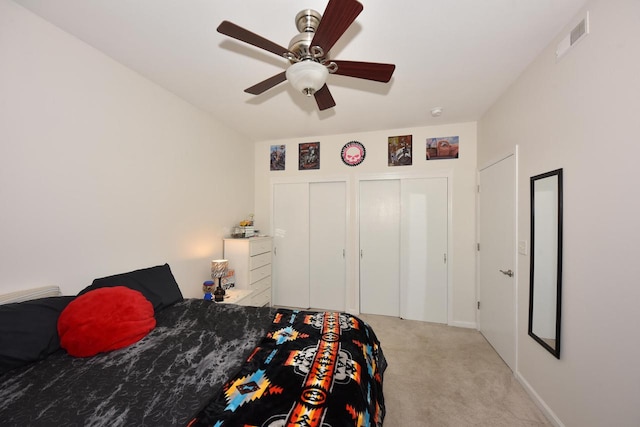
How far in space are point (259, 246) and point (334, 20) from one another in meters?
2.78

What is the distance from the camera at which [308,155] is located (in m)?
3.85

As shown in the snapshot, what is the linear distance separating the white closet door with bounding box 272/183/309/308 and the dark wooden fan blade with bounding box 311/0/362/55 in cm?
266

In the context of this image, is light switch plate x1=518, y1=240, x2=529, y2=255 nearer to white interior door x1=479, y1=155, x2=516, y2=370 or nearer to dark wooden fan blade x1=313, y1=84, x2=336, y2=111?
white interior door x1=479, y1=155, x2=516, y2=370

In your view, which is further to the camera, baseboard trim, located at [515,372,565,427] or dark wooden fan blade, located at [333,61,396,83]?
baseboard trim, located at [515,372,565,427]

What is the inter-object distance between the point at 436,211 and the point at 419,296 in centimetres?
119

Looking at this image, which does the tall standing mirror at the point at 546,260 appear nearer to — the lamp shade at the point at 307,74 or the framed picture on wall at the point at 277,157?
the lamp shade at the point at 307,74

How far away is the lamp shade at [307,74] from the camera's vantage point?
132 cm

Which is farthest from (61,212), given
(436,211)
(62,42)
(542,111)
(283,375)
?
(436,211)

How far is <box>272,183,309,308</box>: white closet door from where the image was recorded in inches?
152

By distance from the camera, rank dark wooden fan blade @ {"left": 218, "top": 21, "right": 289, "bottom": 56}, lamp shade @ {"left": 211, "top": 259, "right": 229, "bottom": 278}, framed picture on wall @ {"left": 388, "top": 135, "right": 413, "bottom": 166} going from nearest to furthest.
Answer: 1. dark wooden fan blade @ {"left": 218, "top": 21, "right": 289, "bottom": 56}
2. lamp shade @ {"left": 211, "top": 259, "right": 229, "bottom": 278}
3. framed picture on wall @ {"left": 388, "top": 135, "right": 413, "bottom": 166}

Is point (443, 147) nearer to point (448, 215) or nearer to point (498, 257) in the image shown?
point (448, 215)

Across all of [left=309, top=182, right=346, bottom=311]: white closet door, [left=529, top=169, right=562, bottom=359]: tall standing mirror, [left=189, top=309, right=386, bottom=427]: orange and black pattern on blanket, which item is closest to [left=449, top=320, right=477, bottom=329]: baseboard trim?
[left=529, top=169, right=562, bottom=359]: tall standing mirror

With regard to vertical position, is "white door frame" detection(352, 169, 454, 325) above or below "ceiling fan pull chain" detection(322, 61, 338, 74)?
below

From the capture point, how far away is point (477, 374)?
2.26 metres
